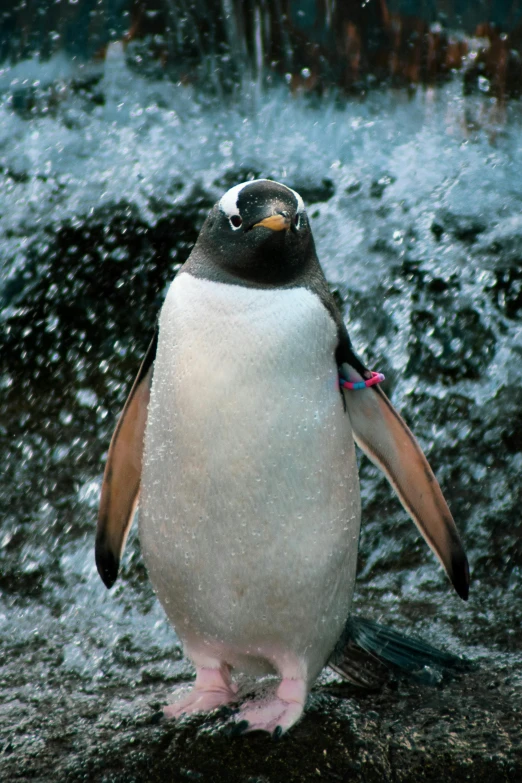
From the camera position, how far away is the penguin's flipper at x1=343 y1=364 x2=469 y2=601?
2.84 meters

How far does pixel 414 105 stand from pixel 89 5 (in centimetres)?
233

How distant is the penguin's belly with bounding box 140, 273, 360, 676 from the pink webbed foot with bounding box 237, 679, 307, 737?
98 millimetres

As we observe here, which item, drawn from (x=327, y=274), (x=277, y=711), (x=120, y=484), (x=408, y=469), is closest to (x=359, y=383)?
(x=408, y=469)

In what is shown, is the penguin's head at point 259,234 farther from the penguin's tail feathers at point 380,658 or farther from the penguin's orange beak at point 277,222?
the penguin's tail feathers at point 380,658

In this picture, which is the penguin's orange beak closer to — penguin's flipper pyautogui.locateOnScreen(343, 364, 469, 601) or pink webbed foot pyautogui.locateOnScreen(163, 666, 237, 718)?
penguin's flipper pyautogui.locateOnScreen(343, 364, 469, 601)

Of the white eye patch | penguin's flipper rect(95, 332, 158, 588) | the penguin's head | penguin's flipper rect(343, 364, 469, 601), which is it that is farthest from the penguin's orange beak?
penguin's flipper rect(95, 332, 158, 588)

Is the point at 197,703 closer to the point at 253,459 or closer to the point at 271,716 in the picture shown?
the point at 271,716

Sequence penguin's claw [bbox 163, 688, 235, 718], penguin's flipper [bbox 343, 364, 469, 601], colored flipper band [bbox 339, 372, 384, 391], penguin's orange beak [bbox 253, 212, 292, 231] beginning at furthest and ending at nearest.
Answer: penguin's flipper [bbox 343, 364, 469, 601] → colored flipper band [bbox 339, 372, 384, 391] → penguin's claw [bbox 163, 688, 235, 718] → penguin's orange beak [bbox 253, 212, 292, 231]

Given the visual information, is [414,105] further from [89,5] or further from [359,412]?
[359,412]

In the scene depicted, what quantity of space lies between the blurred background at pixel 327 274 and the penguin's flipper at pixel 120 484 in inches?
18.4

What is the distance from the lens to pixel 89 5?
20.0 feet

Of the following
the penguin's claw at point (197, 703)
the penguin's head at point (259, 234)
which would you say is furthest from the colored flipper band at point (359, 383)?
the penguin's claw at point (197, 703)

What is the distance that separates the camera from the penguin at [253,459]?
2.49 meters

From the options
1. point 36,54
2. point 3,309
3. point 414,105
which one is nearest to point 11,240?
point 3,309
